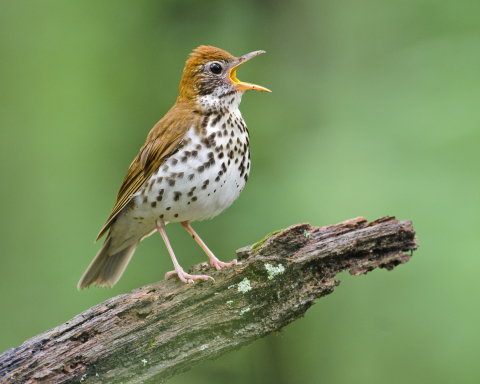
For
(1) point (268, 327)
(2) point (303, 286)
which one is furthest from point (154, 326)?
(2) point (303, 286)

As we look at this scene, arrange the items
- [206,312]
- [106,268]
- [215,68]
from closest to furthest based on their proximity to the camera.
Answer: [206,312]
[215,68]
[106,268]

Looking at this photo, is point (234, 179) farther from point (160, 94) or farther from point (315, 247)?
point (160, 94)

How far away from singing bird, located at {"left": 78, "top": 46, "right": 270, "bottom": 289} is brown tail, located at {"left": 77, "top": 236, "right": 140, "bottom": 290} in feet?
0.58

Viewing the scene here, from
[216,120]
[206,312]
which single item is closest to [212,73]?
[216,120]

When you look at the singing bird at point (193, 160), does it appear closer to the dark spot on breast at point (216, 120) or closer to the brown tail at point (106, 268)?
the dark spot on breast at point (216, 120)

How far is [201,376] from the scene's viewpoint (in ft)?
14.9

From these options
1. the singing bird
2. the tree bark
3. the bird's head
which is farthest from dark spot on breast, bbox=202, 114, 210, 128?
the tree bark

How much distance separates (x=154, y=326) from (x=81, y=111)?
154 inches

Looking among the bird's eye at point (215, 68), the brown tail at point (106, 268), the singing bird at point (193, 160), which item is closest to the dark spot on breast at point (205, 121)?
the singing bird at point (193, 160)

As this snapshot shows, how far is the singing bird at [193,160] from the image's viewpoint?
3.28 m

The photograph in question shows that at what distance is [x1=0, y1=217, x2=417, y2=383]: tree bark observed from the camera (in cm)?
272

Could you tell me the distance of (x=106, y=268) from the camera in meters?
3.98

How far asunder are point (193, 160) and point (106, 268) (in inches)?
54.7

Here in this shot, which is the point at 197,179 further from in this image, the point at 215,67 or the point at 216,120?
the point at 215,67
